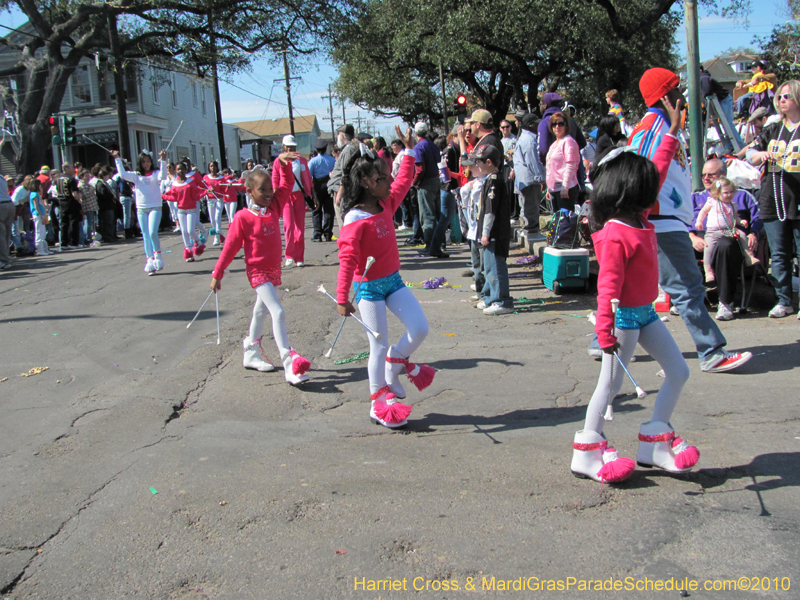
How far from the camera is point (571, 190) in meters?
9.29

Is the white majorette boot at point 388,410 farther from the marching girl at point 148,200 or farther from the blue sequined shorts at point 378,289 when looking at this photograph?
the marching girl at point 148,200

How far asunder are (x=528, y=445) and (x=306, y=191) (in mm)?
8480

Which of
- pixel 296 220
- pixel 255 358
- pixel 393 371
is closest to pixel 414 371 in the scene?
pixel 393 371

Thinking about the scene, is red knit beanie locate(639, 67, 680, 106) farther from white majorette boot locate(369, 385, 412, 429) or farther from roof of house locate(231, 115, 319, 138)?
roof of house locate(231, 115, 319, 138)

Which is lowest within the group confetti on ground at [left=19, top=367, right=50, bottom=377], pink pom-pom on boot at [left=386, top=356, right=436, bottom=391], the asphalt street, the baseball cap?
the asphalt street

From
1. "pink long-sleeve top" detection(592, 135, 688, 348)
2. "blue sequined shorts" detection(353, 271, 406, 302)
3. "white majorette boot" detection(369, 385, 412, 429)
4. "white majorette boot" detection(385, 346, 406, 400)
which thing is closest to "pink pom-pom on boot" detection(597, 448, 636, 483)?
"pink long-sleeve top" detection(592, 135, 688, 348)

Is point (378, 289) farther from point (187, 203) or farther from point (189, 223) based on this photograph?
point (189, 223)

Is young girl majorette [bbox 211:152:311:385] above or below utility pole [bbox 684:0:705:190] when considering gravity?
below

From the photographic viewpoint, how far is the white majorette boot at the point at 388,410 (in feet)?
14.3

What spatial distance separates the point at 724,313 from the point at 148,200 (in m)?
8.91

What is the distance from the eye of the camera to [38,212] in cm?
1512

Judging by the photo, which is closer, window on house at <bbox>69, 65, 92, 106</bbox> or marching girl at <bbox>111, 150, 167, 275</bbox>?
marching girl at <bbox>111, 150, 167, 275</bbox>

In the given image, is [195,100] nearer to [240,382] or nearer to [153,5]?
[153,5]

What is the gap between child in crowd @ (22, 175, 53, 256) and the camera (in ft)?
49.3
